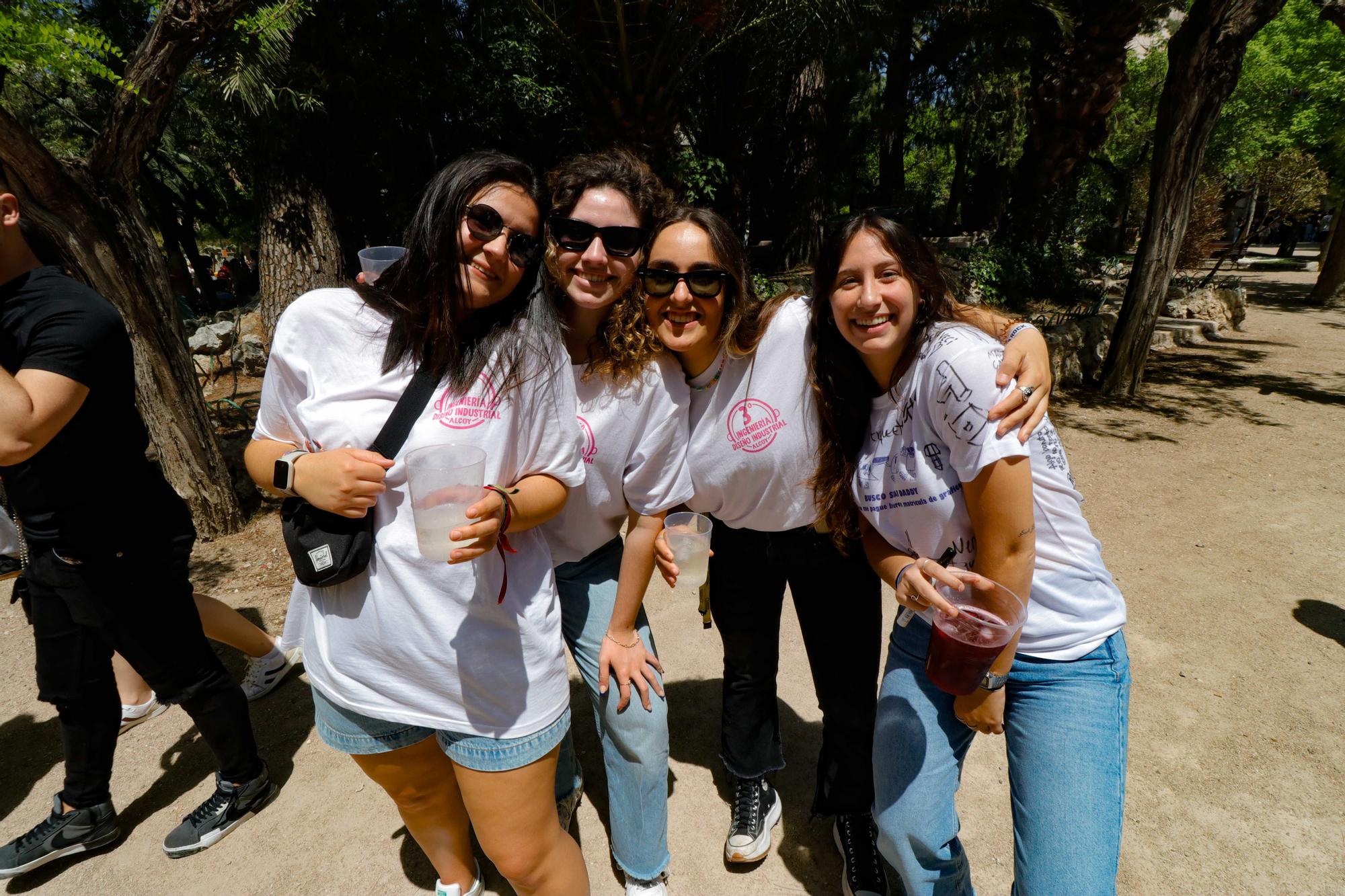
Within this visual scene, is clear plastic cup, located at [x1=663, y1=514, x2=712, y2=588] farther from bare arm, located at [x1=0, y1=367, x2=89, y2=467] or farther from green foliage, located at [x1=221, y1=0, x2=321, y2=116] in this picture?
green foliage, located at [x1=221, y1=0, x2=321, y2=116]

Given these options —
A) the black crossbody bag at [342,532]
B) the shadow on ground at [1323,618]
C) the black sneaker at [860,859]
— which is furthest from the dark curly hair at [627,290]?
the shadow on ground at [1323,618]

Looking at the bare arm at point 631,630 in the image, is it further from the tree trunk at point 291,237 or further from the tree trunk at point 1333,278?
the tree trunk at point 1333,278

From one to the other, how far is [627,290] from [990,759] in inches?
92.3

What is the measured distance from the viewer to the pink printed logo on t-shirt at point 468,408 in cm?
146

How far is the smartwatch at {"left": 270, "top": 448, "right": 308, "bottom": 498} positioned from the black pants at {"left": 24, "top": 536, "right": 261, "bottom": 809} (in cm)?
108

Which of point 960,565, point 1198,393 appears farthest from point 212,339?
point 1198,393

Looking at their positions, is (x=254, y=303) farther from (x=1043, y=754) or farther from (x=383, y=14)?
(x=1043, y=754)

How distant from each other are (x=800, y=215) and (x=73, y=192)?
8995mm

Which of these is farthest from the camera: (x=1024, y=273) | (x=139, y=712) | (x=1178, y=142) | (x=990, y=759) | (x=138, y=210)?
(x=1024, y=273)

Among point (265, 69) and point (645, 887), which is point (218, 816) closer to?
point (645, 887)

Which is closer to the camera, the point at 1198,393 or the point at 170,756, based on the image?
the point at 170,756

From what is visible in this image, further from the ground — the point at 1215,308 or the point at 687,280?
the point at 687,280

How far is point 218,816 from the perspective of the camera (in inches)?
94.3

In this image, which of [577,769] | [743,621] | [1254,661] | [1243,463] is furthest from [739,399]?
[1243,463]
